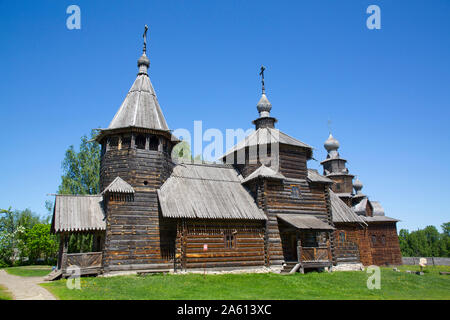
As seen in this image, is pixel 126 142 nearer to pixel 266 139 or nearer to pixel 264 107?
pixel 266 139

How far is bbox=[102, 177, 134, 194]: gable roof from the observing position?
18.8 m

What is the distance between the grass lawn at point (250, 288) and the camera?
12312 millimetres

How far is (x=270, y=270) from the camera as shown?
66.6ft

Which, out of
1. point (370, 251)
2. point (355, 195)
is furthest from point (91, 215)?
point (355, 195)

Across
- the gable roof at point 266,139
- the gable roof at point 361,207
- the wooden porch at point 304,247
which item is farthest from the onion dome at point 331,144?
the wooden porch at point 304,247

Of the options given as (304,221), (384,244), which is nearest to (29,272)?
(304,221)

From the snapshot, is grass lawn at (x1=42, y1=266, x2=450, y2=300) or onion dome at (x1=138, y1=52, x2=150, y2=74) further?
onion dome at (x1=138, y1=52, x2=150, y2=74)

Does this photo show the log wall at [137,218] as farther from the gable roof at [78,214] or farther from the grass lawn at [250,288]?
the grass lawn at [250,288]

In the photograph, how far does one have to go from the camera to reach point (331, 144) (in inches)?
1725

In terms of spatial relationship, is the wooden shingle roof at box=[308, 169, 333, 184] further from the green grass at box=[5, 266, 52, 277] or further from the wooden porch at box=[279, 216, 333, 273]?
the green grass at box=[5, 266, 52, 277]

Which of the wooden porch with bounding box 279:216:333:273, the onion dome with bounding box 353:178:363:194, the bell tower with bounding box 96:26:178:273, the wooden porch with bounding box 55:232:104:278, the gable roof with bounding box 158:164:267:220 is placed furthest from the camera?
the onion dome with bounding box 353:178:363:194

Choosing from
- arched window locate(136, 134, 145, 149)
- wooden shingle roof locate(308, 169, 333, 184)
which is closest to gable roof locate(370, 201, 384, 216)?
wooden shingle roof locate(308, 169, 333, 184)

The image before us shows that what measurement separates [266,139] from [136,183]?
10330 millimetres
